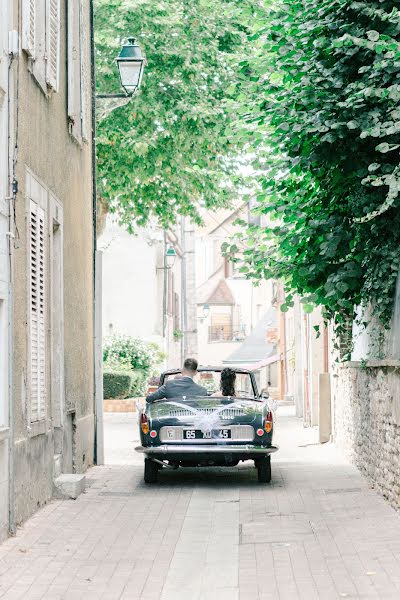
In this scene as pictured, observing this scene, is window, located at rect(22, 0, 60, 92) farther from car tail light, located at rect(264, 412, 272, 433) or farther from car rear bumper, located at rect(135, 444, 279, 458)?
car tail light, located at rect(264, 412, 272, 433)

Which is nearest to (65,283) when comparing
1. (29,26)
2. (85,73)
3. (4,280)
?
(85,73)

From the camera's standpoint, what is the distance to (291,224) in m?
15.9

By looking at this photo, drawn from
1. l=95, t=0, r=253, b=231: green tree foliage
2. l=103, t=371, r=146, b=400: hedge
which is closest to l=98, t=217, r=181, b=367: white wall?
l=103, t=371, r=146, b=400: hedge

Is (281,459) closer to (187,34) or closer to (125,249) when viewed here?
(187,34)

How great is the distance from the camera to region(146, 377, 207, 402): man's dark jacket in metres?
15.6

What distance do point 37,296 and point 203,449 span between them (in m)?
2.91

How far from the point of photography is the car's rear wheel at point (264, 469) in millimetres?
15062

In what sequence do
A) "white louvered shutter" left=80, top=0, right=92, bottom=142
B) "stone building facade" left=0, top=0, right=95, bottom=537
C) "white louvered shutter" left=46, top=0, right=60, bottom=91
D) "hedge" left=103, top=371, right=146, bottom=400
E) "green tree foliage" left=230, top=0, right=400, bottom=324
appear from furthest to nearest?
"hedge" left=103, top=371, right=146, bottom=400 < "white louvered shutter" left=80, top=0, right=92, bottom=142 < "white louvered shutter" left=46, top=0, right=60, bottom=91 < "green tree foliage" left=230, top=0, right=400, bottom=324 < "stone building facade" left=0, top=0, right=95, bottom=537

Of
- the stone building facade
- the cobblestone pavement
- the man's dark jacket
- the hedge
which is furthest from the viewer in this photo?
the hedge

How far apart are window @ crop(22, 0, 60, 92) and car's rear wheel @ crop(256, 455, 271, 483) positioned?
517 cm

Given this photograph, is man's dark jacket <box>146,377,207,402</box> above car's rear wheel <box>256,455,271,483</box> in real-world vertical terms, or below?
above

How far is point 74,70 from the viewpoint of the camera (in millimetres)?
16125

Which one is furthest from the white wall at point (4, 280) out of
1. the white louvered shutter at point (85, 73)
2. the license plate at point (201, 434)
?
the white louvered shutter at point (85, 73)

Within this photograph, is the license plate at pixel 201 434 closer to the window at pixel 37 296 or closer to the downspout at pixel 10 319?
the window at pixel 37 296
